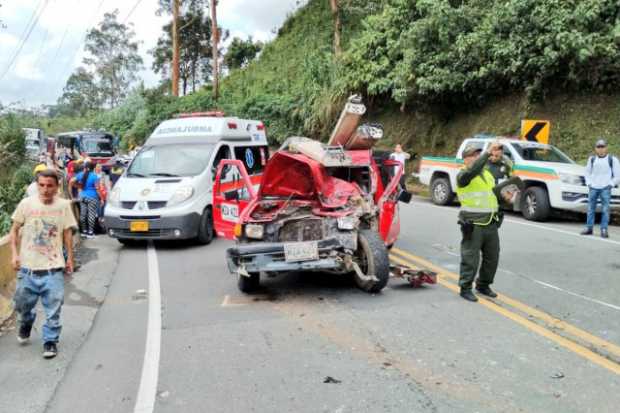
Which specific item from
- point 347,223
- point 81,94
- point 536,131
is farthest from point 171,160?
point 81,94

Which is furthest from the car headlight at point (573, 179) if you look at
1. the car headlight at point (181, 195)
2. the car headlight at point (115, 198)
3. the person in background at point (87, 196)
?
the person in background at point (87, 196)

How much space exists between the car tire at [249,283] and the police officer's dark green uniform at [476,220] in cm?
235

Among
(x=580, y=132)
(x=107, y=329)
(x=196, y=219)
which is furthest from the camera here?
(x=580, y=132)

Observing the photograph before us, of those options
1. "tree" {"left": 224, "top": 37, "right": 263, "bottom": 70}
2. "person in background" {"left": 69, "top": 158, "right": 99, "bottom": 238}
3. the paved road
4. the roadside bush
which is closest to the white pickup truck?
the roadside bush

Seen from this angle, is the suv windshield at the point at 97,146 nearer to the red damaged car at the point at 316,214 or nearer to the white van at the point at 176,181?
the white van at the point at 176,181

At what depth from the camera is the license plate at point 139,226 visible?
9922 millimetres

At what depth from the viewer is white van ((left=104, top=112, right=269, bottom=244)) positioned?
9.96m

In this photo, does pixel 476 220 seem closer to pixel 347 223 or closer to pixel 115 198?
pixel 347 223

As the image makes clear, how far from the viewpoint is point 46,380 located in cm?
456

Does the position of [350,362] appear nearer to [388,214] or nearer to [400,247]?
[388,214]

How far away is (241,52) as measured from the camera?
4831 cm

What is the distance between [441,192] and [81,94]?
230 ft

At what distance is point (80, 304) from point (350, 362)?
3.73 metres

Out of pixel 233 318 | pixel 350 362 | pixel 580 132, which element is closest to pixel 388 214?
pixel 233 318
